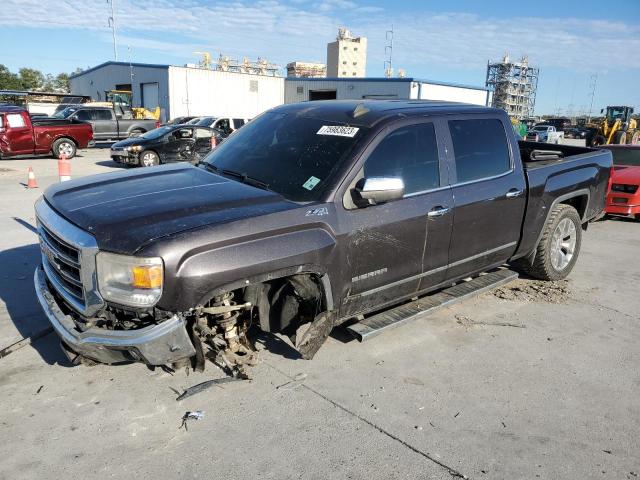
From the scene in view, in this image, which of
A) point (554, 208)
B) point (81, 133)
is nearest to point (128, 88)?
point (81, 133)

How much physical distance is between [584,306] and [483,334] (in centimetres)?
149

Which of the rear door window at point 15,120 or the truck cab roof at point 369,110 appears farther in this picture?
the rear door window at point 15,120

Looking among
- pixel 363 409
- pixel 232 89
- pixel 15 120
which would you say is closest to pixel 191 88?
pixel 232 89

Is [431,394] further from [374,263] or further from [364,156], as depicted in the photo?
[364,156]

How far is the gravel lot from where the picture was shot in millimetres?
2658

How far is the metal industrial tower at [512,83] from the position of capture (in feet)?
383

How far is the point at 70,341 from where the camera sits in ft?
9.61

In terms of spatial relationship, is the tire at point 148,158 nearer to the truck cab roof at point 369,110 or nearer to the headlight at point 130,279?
the truck cab roof at point 369,110

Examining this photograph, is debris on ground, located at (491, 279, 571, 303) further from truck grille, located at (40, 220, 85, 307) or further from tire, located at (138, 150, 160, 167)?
tire, located at (138, 150, 160, 167)

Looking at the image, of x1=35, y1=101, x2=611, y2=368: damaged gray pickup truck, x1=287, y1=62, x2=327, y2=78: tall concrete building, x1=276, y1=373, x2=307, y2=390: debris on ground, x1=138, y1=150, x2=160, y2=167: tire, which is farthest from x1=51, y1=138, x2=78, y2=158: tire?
x1=287, y1=62, x2=327, y2=78: tall concrete building

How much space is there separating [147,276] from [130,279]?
0.12 m

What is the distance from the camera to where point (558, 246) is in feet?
18.4

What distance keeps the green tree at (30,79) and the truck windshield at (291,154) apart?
87908 millimetres

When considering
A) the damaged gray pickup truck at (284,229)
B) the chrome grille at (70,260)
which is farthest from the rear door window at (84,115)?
the chrome grille at (70,260)
